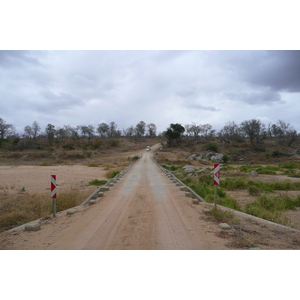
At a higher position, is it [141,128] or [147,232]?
[141,128]

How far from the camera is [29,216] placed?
7777 millimetres

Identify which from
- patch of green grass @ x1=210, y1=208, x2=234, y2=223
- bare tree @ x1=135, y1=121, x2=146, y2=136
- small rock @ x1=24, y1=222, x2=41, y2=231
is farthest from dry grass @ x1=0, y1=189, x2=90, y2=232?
bare tree @ x1=135, y1=121, x2=146, y2=136

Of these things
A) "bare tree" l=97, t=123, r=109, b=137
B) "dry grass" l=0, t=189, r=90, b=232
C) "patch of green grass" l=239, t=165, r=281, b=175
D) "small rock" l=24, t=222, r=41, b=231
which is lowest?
"patch of green grass" l=239, t=165, r=281, b=175

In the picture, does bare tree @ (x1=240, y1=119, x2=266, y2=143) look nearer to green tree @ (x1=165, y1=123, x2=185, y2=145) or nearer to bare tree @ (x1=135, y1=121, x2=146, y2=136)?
green tree @ (x1=165, y1=123, x2=185, y2=145)

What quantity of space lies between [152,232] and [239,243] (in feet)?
6.74

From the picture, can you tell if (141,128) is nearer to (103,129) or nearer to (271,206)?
(103,129)

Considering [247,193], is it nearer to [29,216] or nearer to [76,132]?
[29,216]

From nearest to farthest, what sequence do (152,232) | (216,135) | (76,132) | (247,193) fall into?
(152,232), (247,193), (216,135), (76,132)

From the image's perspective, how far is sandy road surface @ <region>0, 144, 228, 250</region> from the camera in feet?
16.0

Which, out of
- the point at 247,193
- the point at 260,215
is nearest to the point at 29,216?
the point at 260,215

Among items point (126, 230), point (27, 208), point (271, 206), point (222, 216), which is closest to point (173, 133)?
point (271, 206)

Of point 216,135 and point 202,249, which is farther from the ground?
point 216,135

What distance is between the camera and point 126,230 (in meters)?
5.77

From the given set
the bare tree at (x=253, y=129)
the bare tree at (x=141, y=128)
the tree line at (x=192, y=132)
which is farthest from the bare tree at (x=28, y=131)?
the bare tree at (x=253, y=129)
